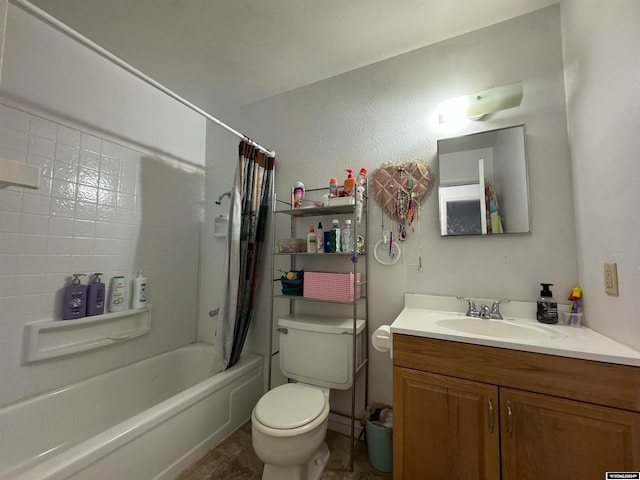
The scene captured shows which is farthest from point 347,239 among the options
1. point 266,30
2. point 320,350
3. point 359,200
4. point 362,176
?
point 266,30

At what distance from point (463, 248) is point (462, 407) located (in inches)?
32.1

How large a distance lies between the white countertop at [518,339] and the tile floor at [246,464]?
34.9 inches

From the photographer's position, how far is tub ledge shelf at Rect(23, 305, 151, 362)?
4.62 ft

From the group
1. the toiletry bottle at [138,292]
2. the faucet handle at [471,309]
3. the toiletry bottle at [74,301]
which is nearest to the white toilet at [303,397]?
the faucet handle at [471,309]

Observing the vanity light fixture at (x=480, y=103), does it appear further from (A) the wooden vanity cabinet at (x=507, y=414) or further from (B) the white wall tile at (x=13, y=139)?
(B) the white wall tile at (x=13, y=139)

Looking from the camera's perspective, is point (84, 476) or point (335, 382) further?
point (335, 382)

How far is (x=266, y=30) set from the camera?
1565 mm

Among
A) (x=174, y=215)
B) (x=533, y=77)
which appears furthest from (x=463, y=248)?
(x=174, y=215)

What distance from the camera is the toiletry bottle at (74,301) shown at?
1522 millimetres

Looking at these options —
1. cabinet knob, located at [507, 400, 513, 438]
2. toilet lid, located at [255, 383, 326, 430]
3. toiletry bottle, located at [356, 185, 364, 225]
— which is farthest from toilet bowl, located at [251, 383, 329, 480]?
toiletry bottle, located at [356, 185, 364, 225]

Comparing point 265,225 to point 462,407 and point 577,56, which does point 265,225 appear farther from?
point 577,56

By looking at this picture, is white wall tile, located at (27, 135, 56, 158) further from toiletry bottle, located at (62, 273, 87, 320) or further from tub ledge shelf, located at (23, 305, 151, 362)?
tub ledge shelf, located at (23, 305, 151, 362)

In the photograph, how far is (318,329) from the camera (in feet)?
5.30

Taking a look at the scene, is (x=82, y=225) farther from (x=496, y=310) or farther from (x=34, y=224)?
(x=496, y=310)
